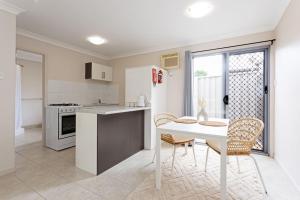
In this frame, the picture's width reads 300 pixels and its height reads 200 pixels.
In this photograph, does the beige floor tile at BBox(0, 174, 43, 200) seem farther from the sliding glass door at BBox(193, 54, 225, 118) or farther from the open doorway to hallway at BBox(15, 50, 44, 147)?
the open doorway to hallway at BBox(15, 50, 44, 147)

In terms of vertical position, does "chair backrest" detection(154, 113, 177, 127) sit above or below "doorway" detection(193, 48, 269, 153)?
below

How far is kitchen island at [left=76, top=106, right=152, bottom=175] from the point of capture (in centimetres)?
205

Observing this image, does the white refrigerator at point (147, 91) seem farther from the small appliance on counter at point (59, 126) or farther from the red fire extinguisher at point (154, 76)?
the small appliance on counter at point (59, 126)

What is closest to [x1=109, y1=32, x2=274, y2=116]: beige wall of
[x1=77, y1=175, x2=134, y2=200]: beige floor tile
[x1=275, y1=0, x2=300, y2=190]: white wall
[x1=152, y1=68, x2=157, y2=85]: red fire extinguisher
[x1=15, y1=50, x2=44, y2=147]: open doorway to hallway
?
[x1=275, y1=0, x2=300, y2=190]: white wall

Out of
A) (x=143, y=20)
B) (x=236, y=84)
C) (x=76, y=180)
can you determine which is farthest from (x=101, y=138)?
(x=236, y=84)

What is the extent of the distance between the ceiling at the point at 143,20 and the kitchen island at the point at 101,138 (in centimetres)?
145

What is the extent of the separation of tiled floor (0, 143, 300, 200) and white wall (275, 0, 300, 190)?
0.75 ft

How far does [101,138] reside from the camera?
2.09 metres

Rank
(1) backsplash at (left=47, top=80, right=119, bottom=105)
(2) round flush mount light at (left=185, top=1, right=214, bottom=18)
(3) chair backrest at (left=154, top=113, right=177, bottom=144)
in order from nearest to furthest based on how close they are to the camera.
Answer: (2) round flush mount light at (left=185, top=1, right=214, bottom=18)
(3) chair backrest at (left=154, top=113, right=177, bottom=144)
(1) backsplash at (left=47, top=80, right=119, bottom=105)

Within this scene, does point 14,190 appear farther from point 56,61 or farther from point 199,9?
point 199,9

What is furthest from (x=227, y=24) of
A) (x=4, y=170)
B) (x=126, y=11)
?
(x=4, y=170)

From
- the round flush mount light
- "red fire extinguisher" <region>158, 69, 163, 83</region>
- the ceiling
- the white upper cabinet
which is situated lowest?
"red fire extinguisher" <region>158, 69, 163, 83</region>

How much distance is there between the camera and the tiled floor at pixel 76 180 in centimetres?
163

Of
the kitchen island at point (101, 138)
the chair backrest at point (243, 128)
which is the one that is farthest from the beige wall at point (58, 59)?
the chair backrest at point (243, 128)
